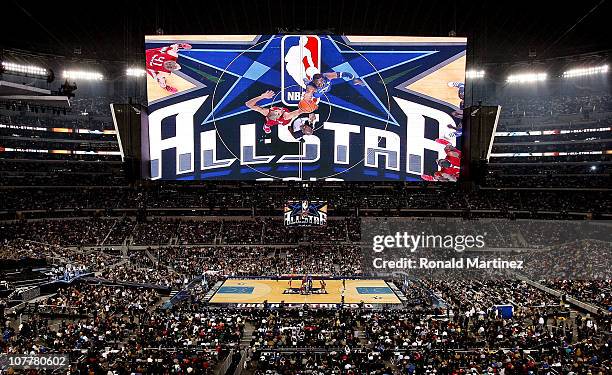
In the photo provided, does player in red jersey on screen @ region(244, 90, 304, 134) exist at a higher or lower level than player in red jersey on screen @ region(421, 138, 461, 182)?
higher

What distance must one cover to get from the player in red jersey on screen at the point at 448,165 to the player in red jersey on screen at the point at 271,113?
10965 mm

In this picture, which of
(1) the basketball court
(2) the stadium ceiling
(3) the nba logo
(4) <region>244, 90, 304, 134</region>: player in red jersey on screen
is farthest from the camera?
(4) <region>244, 90, 304, 134</region>: player in red jersey on screen

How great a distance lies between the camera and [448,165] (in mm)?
36000

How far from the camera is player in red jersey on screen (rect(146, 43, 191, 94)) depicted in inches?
1398

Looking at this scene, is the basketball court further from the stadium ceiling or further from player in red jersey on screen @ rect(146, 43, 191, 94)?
the stadium ceiling

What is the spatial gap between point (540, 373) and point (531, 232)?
32.5 metres

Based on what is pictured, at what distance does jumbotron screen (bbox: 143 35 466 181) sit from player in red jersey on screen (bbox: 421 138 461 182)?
0.25 feet

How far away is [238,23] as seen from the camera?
38188 mm
